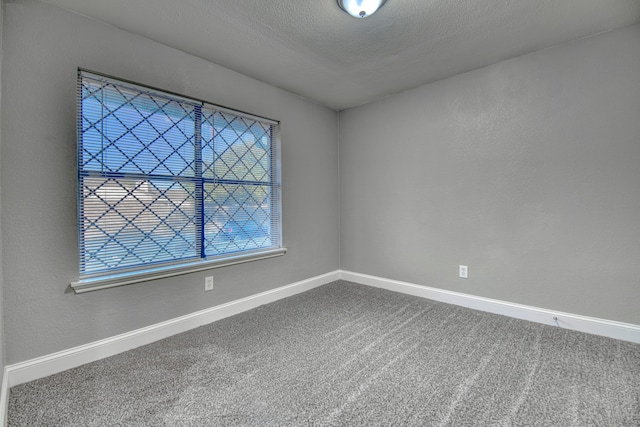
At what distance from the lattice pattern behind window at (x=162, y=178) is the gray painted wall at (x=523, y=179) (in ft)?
5.25

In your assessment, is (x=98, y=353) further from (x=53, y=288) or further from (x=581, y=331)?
(x=581, y=331)

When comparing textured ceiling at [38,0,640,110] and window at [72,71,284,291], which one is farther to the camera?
window at [72,71,284,291]

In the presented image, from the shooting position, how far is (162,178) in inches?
88.7

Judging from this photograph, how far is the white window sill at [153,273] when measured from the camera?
6.26ft

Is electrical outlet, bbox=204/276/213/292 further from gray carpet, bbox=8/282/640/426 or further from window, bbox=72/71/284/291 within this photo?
gray carpet, bbox=8/282/640/426

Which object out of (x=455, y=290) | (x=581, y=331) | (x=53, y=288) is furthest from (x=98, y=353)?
(x=581, y=331)

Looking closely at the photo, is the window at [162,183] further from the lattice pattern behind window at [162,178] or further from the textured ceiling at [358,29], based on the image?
the textured ceiling at [358,29]

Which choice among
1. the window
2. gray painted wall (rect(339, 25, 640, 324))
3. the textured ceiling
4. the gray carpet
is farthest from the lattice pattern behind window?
gray painted wall (rect(339, 25, 640, 324))

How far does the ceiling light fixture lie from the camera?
1739 millimetres

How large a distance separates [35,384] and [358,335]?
209 centimetres

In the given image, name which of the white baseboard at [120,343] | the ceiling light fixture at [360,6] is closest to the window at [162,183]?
the white baseboard at [120,343]

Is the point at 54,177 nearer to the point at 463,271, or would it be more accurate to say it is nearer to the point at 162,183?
the point at 162,183

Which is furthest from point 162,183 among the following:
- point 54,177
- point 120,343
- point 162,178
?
point 120,343

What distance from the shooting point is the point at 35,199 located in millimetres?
1751
